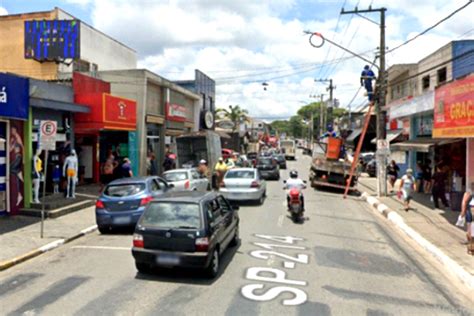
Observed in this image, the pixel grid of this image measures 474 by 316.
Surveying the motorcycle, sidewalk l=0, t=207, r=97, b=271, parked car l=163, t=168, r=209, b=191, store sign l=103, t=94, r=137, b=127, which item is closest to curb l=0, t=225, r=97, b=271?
sidewalk l=0, t=207, r=97, b=271

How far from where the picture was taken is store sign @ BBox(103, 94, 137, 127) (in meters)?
18.6

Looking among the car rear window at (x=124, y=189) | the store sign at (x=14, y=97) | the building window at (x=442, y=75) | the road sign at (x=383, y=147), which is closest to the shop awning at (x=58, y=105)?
the store sign at (x=14, y=97)

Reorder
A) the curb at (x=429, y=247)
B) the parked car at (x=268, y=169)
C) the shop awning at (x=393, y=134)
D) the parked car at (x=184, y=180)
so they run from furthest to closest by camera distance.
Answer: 1. the parked car at (x=268, y=169)
2. the shop awning at (x=393, y=134)
3. the parked car at (x=184, y=180)
4. the curb at (x=429, y=247)

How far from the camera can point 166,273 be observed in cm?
795

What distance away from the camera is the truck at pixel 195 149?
25.2m

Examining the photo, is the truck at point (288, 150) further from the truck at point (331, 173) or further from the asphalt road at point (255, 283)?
the asphalt road at point (255, 283)

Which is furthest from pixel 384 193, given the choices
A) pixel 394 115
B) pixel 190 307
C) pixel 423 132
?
pixel 190 307

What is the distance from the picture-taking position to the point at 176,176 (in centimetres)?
1697

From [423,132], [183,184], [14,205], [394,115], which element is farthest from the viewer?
[394,115]

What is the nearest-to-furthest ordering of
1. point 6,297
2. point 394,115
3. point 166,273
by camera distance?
point 6,297 < point 166,273 < point 394,115

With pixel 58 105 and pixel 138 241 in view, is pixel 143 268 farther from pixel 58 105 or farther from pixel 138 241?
pixel 58 105

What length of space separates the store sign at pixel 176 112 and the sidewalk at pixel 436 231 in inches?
572

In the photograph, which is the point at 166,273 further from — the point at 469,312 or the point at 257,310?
the point at 469,312

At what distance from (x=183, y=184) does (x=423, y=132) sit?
45.3 ft
